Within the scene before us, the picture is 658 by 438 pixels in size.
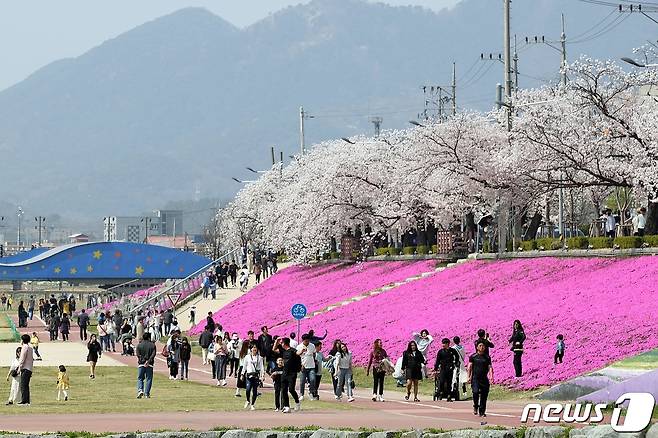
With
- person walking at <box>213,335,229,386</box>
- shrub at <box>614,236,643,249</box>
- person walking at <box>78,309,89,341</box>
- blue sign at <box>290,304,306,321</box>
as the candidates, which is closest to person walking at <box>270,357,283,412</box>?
person walking at <box>213,335,229,386</box>

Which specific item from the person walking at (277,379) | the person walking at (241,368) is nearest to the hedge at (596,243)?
the person walking at (241,368)

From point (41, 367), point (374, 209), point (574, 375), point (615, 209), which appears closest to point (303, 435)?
point (574, 375)

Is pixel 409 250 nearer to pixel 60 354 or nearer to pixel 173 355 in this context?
pixel 60 354

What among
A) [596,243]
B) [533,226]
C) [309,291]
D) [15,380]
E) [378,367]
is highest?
[533,226]

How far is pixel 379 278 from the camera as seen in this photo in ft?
276

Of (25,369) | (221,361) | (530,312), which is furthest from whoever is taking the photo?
(530,312)

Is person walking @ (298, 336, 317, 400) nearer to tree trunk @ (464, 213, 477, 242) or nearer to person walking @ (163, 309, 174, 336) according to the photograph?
tree trunk @ (464, 213, 477, 242)

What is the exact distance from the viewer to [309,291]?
88312 millimetres

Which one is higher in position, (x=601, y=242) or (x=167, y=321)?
(x=601, y=242)

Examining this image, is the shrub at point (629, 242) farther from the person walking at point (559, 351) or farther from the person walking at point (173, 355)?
the person walking at point (173, 355)

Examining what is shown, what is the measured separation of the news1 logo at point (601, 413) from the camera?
83.5 feet

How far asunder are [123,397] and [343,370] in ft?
22.3

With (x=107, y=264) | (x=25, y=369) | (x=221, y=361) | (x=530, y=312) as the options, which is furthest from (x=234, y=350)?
(x=107, y=264)

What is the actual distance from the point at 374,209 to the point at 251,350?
58.9 metres
